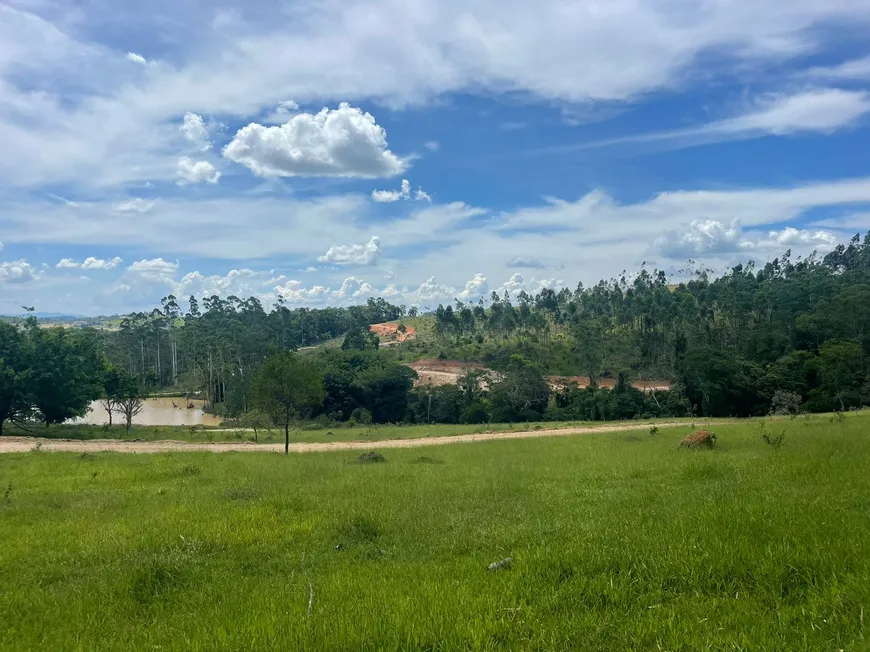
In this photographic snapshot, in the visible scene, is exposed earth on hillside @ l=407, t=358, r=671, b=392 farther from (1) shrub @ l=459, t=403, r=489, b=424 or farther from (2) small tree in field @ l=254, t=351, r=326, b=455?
(2) small tree in field @ l=254, t=351, r=326, b=455

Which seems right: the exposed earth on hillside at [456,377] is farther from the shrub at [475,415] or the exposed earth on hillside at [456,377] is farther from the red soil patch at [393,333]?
the red soil patch at [393,333]

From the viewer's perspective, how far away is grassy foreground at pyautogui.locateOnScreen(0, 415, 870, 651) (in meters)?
5.24

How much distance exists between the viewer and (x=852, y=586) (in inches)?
214

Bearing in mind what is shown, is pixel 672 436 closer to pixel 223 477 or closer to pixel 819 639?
pixel 223 477

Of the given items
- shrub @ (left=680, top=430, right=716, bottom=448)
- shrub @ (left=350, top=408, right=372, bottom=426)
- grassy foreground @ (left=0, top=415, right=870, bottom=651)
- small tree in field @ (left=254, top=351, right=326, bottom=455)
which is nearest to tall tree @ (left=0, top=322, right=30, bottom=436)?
small tree in field @ (left=254, top=351, right=326, bottom=455)

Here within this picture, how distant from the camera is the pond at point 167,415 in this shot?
247ft

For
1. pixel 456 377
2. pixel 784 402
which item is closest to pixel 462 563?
pixel 784 402

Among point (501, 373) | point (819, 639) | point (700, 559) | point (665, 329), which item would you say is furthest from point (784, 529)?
point (665, 329)

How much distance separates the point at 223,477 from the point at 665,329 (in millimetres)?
87835

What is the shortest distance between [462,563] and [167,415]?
283 feet

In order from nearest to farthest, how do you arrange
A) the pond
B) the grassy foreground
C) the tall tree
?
1. the grassy foreground
2. the tall tree
3. the pond

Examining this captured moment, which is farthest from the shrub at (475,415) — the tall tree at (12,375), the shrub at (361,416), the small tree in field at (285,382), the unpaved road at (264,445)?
the tall tree at (12,375)

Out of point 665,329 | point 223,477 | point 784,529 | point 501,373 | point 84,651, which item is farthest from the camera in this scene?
point 665,329

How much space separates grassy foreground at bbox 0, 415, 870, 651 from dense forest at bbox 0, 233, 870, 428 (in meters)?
19.2
